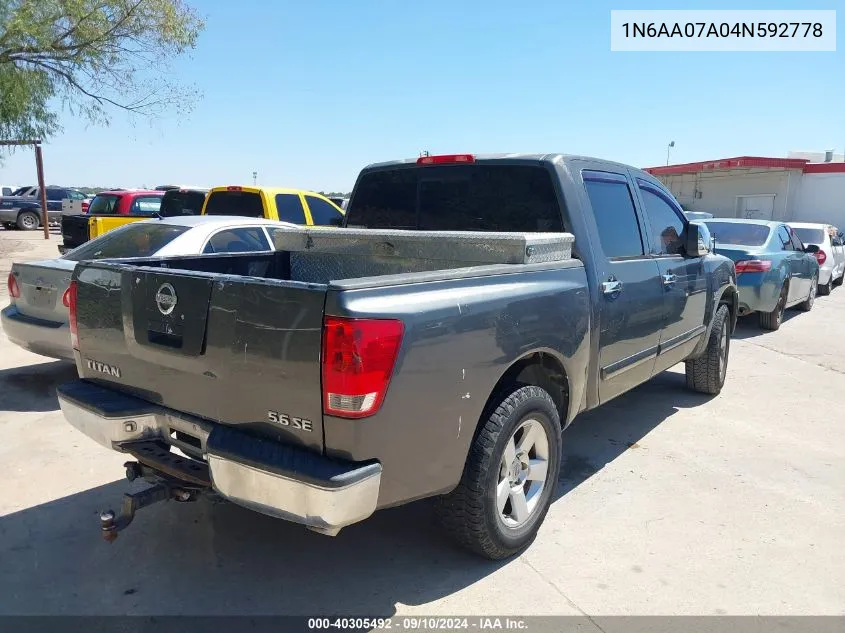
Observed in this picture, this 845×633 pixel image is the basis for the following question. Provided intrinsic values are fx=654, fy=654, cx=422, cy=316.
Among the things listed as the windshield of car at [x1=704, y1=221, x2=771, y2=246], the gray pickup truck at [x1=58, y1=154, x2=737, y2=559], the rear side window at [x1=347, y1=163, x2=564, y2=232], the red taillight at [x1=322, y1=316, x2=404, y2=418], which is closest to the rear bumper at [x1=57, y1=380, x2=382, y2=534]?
the gray pickup truck at [x1=58, y1=154, x2=737, y2=559]

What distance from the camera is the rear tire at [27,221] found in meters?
29.7

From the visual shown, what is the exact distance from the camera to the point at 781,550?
348 cm

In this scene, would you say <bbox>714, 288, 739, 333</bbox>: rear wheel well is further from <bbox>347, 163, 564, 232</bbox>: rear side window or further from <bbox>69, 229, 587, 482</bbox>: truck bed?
<bbox>69, 229, 587, 482</bbox>: truck bed

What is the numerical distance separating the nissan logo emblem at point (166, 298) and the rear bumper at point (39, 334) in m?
3.13

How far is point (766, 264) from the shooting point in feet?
30.2

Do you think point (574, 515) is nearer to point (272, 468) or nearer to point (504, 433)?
point (504, 433)

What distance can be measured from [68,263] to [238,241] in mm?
1494

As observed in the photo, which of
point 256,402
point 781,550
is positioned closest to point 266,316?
point 256,402

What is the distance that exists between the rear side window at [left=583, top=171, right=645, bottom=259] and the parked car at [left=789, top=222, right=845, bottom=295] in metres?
10.9

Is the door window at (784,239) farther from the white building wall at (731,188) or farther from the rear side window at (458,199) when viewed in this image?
the white building wall at (731,188)

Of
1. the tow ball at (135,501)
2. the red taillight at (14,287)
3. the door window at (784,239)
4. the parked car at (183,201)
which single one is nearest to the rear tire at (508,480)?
the tow ball at (135,501)

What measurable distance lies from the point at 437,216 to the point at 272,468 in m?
2.48

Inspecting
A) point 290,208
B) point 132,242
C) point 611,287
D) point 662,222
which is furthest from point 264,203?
point 611,287

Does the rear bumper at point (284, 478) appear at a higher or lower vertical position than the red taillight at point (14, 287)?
lower
